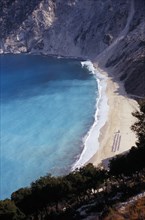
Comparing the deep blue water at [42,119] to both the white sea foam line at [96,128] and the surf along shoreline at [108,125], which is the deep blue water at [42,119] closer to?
the white sea foam line at [96,128]

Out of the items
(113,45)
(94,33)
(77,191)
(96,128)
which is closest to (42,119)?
(96,128)

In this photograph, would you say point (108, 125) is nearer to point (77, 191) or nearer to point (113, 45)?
point (77, 191)

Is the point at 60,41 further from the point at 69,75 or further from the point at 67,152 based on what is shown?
the point at 67,152

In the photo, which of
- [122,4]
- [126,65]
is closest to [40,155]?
[126,65]

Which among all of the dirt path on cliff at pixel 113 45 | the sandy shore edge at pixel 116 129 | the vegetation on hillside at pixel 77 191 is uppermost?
the dirt path on cliff at pixel 113 45

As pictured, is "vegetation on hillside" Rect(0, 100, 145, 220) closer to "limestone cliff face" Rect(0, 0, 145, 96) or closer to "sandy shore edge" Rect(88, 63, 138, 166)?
"sandy shore edge" Rect(88, 63, 138, 166)

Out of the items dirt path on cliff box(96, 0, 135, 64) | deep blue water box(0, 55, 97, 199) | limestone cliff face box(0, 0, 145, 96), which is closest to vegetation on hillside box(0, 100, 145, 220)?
deep blue water box(0, 55, 97, 199)

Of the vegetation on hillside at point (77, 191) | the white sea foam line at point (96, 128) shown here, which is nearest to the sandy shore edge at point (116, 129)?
the white sea foam line at point (96, 128)

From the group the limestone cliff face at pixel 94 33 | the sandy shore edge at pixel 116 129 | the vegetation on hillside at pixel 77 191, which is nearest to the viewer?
the vegetation on hillside at pixel 77 191
